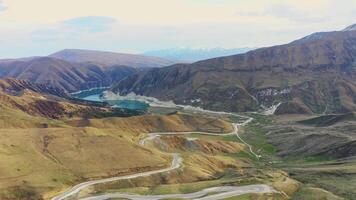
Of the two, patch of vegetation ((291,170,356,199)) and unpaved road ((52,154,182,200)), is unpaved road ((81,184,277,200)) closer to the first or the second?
unpaved road ((52,154,182,200))

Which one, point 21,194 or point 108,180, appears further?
point 108,180

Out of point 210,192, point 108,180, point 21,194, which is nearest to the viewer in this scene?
point 210,192

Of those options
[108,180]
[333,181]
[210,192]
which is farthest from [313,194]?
[108,180]

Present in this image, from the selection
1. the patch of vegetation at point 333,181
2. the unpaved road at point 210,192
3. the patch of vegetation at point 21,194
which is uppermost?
the patch of vegetation at point 21,194

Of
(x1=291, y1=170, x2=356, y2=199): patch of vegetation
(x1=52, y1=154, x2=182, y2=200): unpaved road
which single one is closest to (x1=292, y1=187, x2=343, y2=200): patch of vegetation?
(x1=291, y1=170, x2=356, y2=199): patch of vegetation

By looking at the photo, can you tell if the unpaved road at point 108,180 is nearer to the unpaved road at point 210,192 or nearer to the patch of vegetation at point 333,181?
the unpaved road at point 210,192

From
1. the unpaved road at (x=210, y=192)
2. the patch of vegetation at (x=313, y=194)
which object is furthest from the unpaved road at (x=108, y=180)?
the patch of vegetation at (x=313, y=194)

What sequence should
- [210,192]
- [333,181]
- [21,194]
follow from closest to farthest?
[210,192] < [21,194] < [333,181]

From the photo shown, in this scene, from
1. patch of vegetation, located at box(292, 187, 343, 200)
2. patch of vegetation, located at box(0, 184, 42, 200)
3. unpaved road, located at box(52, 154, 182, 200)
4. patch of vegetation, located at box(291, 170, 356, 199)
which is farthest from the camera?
unpaved road, located at box(52, 154, 182, 200)

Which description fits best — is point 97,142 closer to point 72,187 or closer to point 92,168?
point 92,168

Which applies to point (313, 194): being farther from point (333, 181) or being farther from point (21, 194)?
point (21, 194)

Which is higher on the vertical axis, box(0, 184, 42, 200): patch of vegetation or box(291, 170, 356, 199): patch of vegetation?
box(0, 184, 42, 200): patch of vegetation
